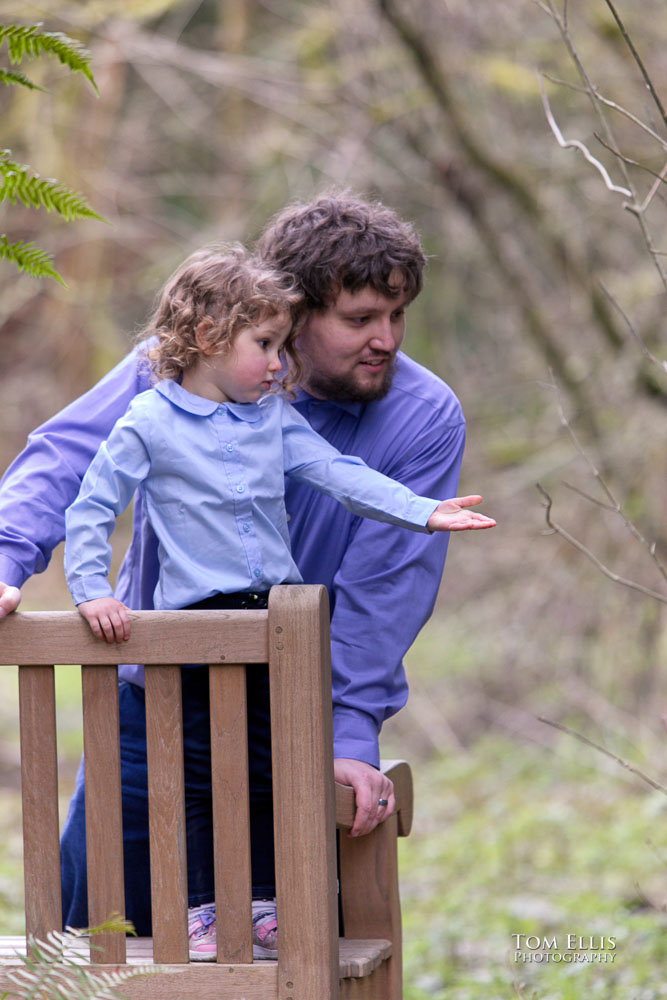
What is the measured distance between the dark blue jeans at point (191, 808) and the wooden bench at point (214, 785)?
1.07 feet

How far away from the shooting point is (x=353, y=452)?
272cm

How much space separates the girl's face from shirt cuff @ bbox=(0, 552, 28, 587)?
18.3 inches

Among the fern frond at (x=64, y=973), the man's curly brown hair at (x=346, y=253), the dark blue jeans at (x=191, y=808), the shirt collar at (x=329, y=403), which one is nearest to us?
the fern frond at (x=64, y=973)

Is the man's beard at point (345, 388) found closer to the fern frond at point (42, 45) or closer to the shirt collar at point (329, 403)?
the shirt collar at point (329, 403)

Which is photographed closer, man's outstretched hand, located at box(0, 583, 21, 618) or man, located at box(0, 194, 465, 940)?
man's outstretched hand, located at box(0, 583, 21, 618)

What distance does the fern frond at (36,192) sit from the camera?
2.25m

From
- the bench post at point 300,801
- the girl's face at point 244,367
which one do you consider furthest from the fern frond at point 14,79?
the bench post at point 300,801

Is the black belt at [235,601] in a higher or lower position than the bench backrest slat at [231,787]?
higher

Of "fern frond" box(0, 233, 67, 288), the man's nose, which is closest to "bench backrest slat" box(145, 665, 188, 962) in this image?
"fern frond" box(0, 233, 67, 288)

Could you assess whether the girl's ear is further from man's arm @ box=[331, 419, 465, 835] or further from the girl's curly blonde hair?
man's arm @ box=[331, 419, 465, 835]

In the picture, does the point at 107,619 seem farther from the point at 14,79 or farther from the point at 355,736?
the point at 14,79

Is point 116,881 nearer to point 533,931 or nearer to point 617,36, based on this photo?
point 533,931

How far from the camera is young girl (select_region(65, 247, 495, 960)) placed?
223 centimetres

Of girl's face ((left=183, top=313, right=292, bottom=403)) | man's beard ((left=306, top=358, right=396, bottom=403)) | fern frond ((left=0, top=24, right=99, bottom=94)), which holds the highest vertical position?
fern frond ((left=0, top=24, right=99, bottom=94))
